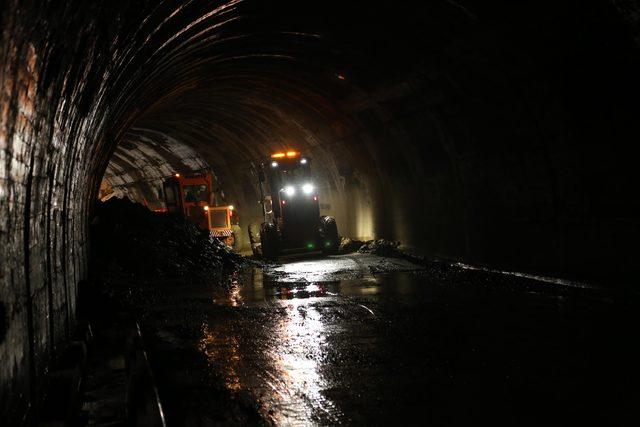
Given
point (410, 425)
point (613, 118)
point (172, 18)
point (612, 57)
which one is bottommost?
point (410, 425)

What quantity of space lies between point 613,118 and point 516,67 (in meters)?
1.75

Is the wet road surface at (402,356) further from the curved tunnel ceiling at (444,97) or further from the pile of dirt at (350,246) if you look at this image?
the pile of dirt at (350,246)

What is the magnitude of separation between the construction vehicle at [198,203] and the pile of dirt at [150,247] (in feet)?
18.0

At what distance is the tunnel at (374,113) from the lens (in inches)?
147

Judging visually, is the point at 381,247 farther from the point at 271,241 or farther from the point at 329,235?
the point at 271,241

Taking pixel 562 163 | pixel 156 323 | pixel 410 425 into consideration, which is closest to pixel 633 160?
pixel 562 163

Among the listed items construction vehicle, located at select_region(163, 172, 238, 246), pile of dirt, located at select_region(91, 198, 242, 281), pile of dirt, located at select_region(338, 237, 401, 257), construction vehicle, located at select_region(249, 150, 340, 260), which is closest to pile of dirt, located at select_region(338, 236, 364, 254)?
pile of dirt, located at select_region(338, 237, 401, 257)

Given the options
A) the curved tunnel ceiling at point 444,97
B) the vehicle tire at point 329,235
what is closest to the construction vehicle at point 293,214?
the vehicle tire at point 329,235

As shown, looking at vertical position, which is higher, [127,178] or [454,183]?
[127,178]

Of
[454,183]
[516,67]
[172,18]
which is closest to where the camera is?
[172,18]

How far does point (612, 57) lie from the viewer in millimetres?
7684

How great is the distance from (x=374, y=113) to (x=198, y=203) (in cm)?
1019

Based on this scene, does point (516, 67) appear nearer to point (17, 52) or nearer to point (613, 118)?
point (613, 118)

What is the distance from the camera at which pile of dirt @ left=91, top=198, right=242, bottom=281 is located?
527 inches
